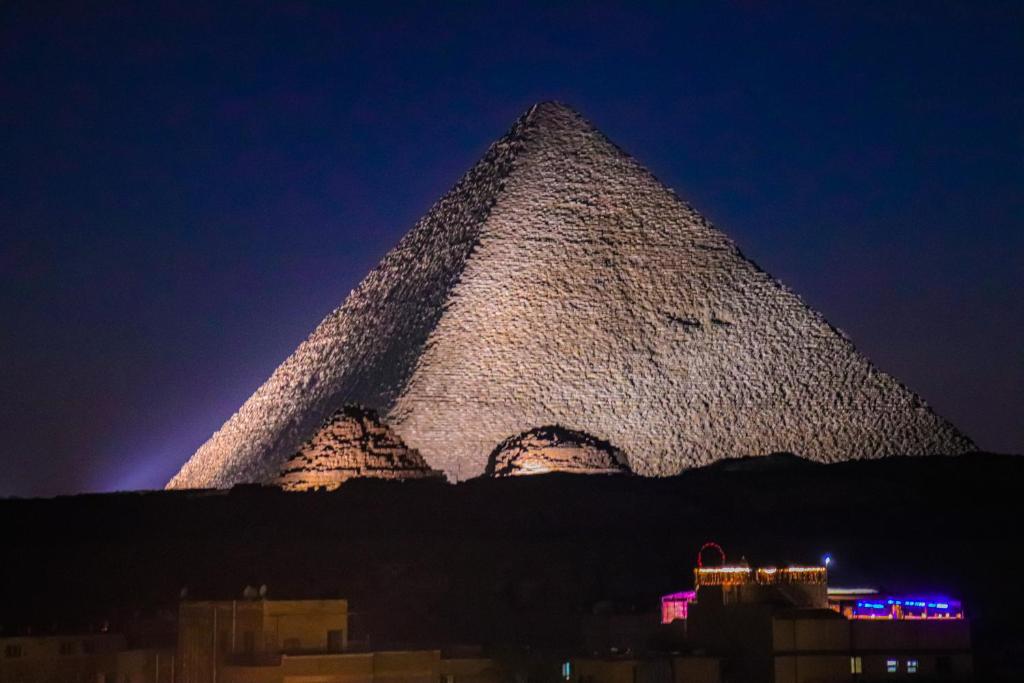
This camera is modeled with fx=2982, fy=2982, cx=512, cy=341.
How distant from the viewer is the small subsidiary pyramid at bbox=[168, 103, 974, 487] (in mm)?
71562

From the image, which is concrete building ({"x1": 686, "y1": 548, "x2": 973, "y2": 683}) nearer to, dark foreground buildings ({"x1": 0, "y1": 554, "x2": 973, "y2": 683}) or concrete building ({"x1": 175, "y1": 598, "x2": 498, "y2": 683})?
dark foreground buildings ({"x1": 0, "y1": 554, "x2": 973, "y2": 683})

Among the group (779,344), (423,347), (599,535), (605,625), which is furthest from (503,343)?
(605,625)

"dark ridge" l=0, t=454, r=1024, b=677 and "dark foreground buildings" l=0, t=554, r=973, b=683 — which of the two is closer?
"dark foreground buildings" l=0, t=554, r=973, b=683

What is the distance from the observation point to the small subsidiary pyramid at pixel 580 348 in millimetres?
71562

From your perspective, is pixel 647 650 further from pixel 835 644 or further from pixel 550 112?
pixel 550 112

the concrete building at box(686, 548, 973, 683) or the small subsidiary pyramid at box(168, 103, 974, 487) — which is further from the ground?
the small subsidiary pyramid at box(168, 103, 974, 487)

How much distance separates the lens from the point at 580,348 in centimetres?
7450

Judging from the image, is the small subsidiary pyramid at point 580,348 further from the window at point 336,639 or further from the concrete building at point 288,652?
the window at point 336,639

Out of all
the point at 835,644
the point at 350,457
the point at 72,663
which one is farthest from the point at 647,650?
the point at 350,457

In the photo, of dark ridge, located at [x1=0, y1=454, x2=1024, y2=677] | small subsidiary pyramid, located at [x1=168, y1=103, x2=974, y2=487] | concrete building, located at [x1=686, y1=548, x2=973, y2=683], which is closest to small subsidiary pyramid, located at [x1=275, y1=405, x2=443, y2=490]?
dark ridge, located at [x1=0, y1=454, x2=1024, y2=677]

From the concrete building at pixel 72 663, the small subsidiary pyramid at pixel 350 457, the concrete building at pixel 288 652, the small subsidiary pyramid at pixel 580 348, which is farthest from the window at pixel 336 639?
the small subsidiary pyramid at pixel 580 348

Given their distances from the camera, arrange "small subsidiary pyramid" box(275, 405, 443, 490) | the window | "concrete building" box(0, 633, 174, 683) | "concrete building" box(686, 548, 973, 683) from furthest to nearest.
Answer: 1. "small subsidiary pyramid" box(275, 405, 443, 490)
2. "concrete building" box(0, 633, 174, 683)
3. the window
4. "concrete building" box(686, 548, 973, 683)

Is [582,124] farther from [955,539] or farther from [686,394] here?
→ [955,539]

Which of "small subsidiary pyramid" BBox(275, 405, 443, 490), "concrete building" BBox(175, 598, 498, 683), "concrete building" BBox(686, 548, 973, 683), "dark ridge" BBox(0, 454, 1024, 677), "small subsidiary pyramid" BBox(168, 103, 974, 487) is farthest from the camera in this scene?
"small subsidiary pyramid" BBox(168, 103, 974, 487)
